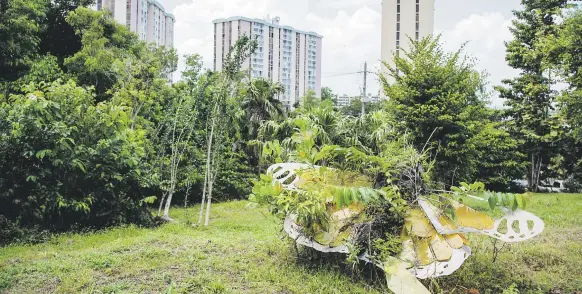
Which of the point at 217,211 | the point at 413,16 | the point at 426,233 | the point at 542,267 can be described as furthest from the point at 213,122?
the point at 413,16

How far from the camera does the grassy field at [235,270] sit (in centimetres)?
413

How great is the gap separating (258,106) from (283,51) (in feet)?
87.6

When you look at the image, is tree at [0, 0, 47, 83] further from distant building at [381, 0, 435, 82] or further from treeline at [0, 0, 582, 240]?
distant building at [381, 0, 435, 82]

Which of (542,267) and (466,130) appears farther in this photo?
(466,130)

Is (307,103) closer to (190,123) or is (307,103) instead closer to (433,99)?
(433,99)

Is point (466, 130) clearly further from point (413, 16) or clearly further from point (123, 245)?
point (413, 16)

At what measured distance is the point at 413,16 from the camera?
36.0 metres

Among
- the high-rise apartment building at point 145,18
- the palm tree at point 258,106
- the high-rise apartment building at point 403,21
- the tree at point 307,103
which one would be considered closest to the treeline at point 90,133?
the palm tree at point 258,106

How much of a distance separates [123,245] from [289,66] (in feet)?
120

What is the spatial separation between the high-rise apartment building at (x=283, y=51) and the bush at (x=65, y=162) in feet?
72.2

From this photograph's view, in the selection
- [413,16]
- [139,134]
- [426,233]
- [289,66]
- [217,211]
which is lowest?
[217,211]

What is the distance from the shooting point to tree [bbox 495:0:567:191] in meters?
17.1

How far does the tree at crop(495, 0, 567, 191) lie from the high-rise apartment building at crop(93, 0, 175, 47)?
16256mm

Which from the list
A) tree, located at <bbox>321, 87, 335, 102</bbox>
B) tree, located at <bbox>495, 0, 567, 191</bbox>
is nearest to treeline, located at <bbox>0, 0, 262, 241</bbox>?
tree, located at <bbox>495, 0, 567, 191</bbox>
